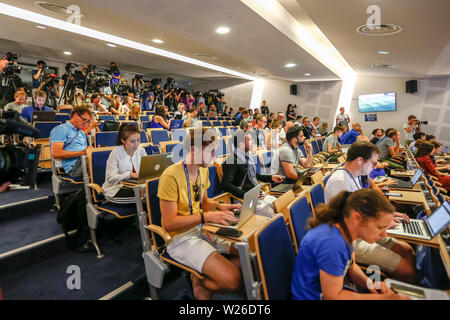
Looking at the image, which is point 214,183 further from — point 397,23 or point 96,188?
point 397,23

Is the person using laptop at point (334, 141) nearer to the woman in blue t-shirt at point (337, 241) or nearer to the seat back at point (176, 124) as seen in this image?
the seat back at point (176, 124)

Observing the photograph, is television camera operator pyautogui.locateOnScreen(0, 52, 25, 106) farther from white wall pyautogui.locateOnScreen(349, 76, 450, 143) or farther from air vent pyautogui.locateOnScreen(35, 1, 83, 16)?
white wall pyautogui.locateOnScreen(349, 76, 450, 143)

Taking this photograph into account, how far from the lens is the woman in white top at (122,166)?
2420mm

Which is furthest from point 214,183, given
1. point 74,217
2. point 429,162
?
point 429,162

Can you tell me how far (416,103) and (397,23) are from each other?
8172 mm

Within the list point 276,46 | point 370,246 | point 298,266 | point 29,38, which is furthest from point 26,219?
point 29,38

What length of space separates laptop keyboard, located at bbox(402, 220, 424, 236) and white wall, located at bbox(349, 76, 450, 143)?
10.9 meters

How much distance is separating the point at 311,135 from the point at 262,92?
774 centimetres

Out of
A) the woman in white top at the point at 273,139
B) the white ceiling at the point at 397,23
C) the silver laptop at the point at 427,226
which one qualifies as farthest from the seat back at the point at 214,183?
the woman in white top at the point at 273,139

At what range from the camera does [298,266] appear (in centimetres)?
123

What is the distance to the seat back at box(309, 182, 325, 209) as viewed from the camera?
201cm

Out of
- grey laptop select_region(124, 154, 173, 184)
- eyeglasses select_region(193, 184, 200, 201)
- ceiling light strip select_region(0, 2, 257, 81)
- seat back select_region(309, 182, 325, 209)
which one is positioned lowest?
seat back select_region(309, 182, 325, 209)

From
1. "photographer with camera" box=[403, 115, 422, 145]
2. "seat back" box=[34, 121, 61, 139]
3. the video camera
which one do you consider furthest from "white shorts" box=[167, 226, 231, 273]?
"photographer with camera" box=[403, 115, 422, 145]
